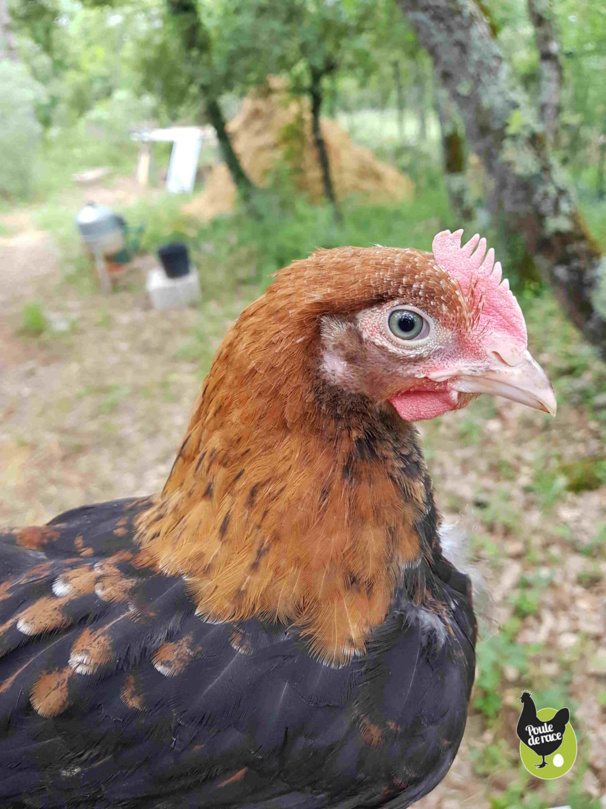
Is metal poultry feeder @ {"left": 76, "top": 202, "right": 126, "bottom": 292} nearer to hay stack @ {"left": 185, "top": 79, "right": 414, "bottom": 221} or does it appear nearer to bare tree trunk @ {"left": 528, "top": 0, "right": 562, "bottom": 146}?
hay stack @ {"left": 185, "top": 79, "right": 414, "bottom": 221}

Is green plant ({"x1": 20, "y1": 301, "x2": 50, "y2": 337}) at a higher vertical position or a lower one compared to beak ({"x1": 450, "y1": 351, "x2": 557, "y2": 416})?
lower

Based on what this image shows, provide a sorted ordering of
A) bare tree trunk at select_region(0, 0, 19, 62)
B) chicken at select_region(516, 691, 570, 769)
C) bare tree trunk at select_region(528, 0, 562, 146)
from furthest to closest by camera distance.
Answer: bare tree trunk at select_region(0, 0, 19, 62) < bare tree trunk at select_region(528, 0, 562, 146) < chicken at select_region(516, 691, 570, 769)

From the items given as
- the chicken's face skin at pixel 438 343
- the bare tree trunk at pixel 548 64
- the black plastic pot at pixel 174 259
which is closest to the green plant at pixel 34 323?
the black plastic pot at pixel 174 259

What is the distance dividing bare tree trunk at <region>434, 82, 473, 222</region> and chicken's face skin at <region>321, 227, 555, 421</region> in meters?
4.75

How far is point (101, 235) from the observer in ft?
24.0

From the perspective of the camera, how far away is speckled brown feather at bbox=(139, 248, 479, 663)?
1.34 m

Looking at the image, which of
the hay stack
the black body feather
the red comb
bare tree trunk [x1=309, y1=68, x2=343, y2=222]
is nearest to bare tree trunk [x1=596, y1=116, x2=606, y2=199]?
bare tree trunk [x1=309, y1=68, x2=343, y2=222]

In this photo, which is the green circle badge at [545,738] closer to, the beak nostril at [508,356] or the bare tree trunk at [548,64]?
the beak nostril at [508,356]

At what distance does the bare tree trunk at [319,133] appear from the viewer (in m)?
8.00

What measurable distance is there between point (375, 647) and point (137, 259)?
8029 millimetres

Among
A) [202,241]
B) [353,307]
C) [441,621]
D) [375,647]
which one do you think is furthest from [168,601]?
[202,241]

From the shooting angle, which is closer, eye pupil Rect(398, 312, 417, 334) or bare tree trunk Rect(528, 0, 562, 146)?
eye pupil Rect(398, 312, 417, 334)

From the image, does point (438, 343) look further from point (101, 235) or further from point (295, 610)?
point (101, 235)

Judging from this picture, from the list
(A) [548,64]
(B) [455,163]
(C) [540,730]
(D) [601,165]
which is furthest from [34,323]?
(D) [601,165]
